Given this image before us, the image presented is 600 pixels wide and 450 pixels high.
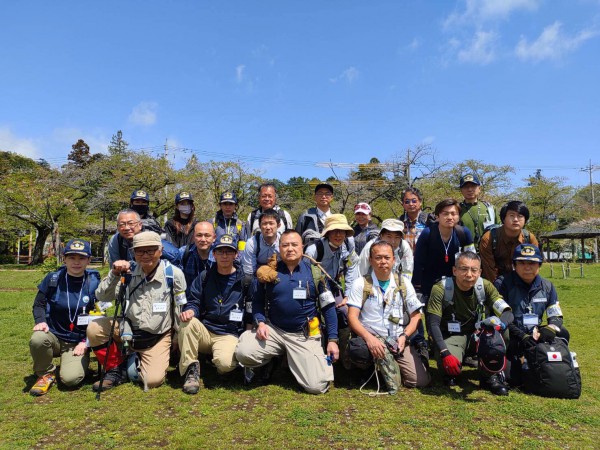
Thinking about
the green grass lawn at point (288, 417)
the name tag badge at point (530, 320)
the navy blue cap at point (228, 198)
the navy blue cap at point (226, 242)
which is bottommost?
the green grass lawn at point (288, 417)

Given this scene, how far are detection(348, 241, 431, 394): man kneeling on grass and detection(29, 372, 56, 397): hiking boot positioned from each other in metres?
3.67

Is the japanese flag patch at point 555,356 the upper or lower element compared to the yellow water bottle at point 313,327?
lower

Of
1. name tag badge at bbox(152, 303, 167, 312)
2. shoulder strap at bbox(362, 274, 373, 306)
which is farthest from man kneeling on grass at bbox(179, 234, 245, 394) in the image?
shoulder strap at bbox(362, 274, 373, 306)

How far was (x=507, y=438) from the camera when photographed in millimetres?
3707

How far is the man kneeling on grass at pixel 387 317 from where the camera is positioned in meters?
5.02

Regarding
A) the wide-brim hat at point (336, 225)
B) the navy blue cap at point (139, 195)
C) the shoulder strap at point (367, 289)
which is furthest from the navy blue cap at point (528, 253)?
the navy blue cap at point (139, 195)

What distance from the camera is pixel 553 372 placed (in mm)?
4660

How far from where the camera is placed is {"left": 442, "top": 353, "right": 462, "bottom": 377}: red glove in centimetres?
475

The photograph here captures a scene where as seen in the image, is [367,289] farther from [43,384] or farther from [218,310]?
[43,384]

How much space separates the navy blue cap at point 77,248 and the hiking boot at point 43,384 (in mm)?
1518

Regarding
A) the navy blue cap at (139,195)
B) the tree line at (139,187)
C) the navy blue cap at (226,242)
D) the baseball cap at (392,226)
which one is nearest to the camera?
the navy blue cap at (226,242)

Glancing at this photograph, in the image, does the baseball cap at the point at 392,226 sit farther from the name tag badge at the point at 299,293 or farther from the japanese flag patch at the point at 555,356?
the japanese flag patch at the point at 555,356

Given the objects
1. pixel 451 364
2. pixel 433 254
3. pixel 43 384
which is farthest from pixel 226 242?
pixel 451 364

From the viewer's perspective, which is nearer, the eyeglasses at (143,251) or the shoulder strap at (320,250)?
the eyeglasses at (143,251)
